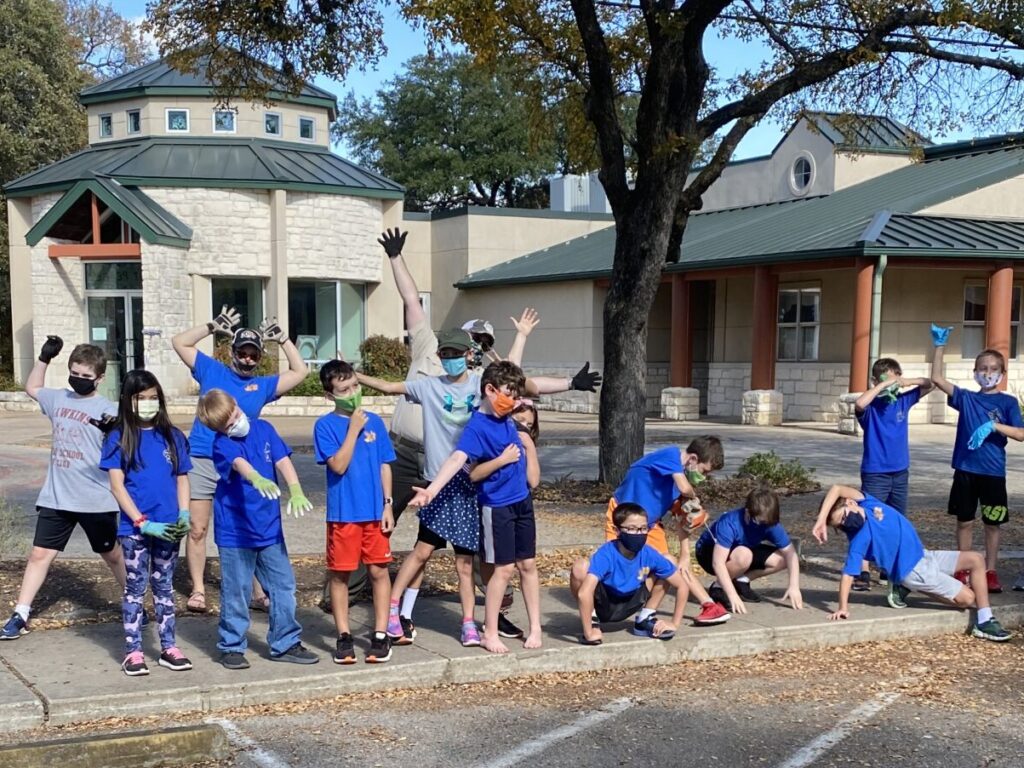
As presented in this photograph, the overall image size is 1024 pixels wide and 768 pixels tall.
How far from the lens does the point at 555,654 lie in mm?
6121

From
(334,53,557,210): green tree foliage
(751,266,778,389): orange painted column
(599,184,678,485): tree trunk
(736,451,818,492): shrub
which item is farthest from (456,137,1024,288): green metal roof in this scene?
(334,53,557,210): green tree foliage

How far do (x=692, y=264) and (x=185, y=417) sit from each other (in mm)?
10742

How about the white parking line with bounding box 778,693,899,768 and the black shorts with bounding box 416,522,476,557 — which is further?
the black shorts with bounding box 416,522,476,557

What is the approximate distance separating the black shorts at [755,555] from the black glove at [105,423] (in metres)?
3.80

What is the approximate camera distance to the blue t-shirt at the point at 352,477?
581 cm

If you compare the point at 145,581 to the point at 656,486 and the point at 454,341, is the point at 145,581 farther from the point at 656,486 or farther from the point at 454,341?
the point at 656,486

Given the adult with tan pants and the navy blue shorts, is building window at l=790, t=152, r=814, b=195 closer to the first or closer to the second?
the adult with tan pants

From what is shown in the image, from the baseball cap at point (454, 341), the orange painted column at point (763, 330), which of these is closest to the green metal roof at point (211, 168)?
the orange painted column at point (763, 330)

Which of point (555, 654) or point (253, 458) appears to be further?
point (555, 654)

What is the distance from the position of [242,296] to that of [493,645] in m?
20.6

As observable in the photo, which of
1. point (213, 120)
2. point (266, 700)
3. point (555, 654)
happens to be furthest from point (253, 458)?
point (213, 120)

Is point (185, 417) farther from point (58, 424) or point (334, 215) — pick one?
point (58, 424)

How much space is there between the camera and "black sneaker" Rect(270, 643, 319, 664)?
579cm

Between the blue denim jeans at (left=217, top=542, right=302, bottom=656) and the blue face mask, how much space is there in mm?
1444
